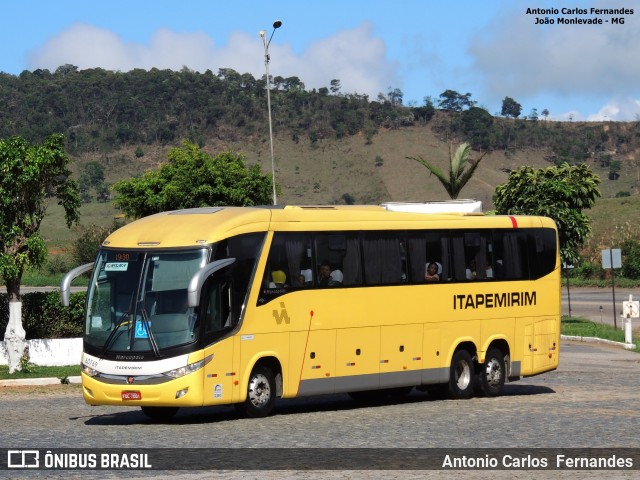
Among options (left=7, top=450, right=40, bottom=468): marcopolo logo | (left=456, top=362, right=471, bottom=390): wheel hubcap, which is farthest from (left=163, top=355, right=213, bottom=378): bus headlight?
(left=456, top=362, right=471, bottom=390): wheel hubcap

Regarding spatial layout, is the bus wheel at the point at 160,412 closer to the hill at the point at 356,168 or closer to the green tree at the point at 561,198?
the green tree at the point at 561,198

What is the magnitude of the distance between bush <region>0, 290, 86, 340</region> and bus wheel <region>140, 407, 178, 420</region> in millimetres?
14205

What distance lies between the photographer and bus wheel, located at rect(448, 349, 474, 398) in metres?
23.8

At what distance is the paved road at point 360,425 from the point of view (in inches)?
621

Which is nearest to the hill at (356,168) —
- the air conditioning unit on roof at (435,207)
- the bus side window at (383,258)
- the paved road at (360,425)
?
the air conditioning unit on roof at (435,207)

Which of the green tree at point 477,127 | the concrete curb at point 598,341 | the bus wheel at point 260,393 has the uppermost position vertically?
the green tree at point 477,127

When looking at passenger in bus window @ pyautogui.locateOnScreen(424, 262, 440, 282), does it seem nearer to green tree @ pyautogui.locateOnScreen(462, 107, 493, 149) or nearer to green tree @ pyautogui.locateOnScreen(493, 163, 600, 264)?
green tree @ pyautogui.locateOnScreen(493, 163, 600, 264)

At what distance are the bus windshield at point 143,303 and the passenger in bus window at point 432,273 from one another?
5490mm

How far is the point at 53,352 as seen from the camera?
32188 mm

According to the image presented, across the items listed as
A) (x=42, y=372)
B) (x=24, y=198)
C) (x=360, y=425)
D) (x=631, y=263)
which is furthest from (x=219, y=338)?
(x=631, y=263)

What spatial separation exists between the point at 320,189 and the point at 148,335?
438 feet

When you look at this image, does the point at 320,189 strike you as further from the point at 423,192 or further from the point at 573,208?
the point at 573,208

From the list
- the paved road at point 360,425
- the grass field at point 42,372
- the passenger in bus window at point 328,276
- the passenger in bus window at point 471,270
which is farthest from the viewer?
the grass field at point 42,372

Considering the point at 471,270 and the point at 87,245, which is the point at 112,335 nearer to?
the point at 471,270
